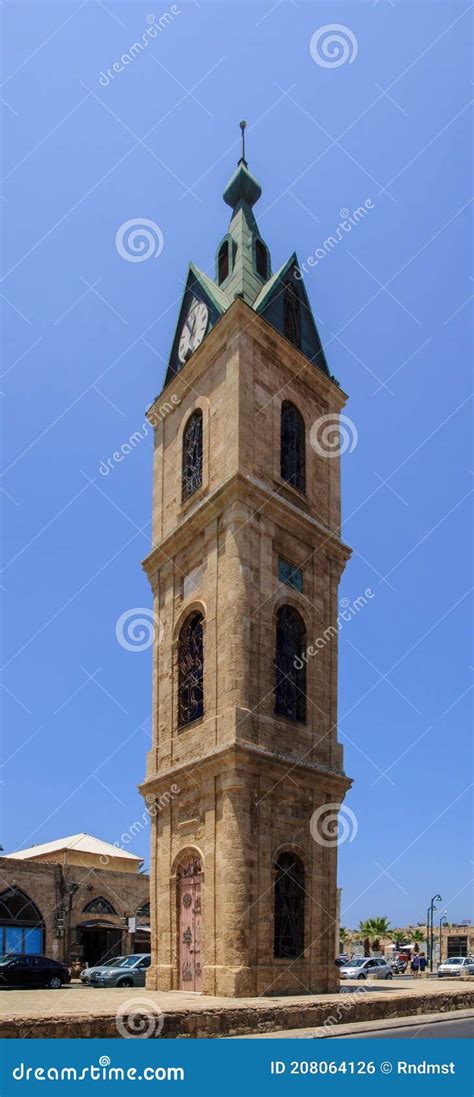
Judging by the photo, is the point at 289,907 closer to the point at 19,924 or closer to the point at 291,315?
the point at 19,924

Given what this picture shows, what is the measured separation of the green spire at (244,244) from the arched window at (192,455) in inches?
154

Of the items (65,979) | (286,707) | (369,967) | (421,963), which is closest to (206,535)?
(286,707)

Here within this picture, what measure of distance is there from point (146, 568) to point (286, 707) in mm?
6521

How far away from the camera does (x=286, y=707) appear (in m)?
22.1

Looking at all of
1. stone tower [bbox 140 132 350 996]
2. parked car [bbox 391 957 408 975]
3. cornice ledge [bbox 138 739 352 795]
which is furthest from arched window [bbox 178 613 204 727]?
parked car [bbox 391 957 408 975]

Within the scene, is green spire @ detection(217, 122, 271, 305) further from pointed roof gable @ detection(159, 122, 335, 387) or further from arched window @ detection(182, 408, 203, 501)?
arched window @ detection(182, 408, 203, 501)

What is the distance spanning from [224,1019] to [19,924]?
23.1 m

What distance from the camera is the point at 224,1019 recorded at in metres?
12.5

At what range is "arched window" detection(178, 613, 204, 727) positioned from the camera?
22.4 m

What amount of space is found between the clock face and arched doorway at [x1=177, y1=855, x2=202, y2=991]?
14.7 metres

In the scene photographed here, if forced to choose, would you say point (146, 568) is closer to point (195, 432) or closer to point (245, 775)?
point (195, 432)

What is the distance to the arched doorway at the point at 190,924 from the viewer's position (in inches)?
795

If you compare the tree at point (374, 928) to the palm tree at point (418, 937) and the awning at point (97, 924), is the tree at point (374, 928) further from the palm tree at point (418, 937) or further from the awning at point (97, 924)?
the awning at point (97, 924)

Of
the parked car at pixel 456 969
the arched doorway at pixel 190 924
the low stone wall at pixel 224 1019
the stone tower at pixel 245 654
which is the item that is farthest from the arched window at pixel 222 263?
the parked car at pixel 456 969
